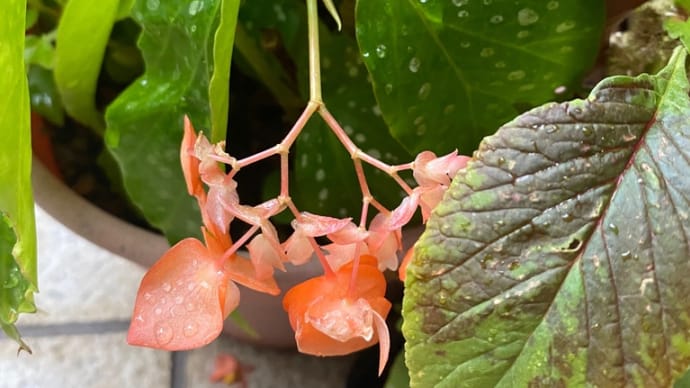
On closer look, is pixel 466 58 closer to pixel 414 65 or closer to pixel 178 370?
pixel 414 65

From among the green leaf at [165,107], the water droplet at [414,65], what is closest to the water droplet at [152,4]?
the green leaf at [165,107]

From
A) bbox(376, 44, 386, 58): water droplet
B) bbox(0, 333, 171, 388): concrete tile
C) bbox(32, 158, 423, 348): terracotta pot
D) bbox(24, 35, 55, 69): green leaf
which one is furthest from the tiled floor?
bbox(376, 44, 386, 58): water droplet

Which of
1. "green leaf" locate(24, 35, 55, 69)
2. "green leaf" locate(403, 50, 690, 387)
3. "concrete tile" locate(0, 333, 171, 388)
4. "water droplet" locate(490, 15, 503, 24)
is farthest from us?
"concrete tile" locate(0, 333, 171, 388)

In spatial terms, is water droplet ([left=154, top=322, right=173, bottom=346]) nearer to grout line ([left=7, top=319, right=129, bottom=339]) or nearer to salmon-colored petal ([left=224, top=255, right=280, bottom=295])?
salmon-colored petal ([left=224, top=255, right=280, bottom=295])

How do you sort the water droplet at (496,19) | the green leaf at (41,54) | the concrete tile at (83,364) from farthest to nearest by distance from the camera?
1. the concrete tile at (83,364)
2. the green leaf at (41,54)
3. the water droplet at (496,19)

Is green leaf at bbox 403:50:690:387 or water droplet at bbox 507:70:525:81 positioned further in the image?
water droplet at bbox 507:70:525:81

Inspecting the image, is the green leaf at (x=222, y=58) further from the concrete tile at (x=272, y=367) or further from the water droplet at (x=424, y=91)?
the concrete tile at (x=272, y=367)
